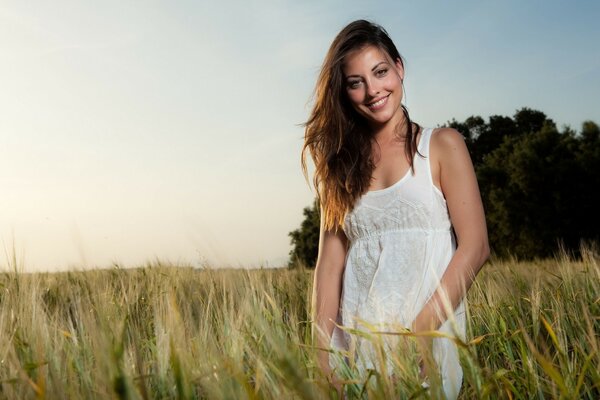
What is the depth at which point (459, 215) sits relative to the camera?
2.50m

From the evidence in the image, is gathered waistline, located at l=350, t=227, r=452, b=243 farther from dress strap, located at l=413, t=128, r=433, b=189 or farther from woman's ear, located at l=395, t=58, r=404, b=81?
woman's ear, located at l=395, t=58, r=404, b=81

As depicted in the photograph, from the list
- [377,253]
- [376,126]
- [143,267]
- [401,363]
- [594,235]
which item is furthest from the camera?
[594,235]

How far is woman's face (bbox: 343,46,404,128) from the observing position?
2.71m

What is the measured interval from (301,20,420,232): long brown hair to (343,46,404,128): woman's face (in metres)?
0.05

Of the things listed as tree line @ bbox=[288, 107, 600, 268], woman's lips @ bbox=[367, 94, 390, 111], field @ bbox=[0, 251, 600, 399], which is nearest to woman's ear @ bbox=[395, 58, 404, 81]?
woman's lips @ bbox=[367, 94, 390, 111]

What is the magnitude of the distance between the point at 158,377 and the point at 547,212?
24535 mm

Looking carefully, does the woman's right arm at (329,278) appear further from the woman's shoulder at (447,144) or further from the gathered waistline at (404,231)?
the woman's shoulder at (447,144)

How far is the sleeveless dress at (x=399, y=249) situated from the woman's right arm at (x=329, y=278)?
0.27ft

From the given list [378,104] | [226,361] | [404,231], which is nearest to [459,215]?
[404,231]

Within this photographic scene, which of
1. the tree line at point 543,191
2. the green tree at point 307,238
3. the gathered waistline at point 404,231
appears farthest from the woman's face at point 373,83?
the green tree at point 307,238

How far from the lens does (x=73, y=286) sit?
4.19 meters

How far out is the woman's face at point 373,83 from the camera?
8.87 ft

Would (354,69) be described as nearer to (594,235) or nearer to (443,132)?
(443,132)

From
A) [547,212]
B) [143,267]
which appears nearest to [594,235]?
[547,212]
